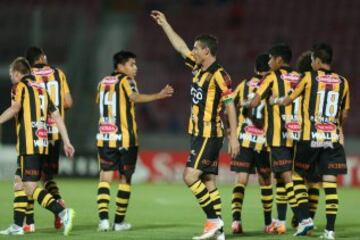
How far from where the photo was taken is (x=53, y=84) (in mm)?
11836

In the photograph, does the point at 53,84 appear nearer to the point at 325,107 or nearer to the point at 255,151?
the point at 255,151

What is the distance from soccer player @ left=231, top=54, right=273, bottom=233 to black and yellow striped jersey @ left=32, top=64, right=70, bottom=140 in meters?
2.17

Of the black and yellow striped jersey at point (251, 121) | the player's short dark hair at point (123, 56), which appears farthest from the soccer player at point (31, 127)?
the black and yellow striped jersey at point (251, 121)

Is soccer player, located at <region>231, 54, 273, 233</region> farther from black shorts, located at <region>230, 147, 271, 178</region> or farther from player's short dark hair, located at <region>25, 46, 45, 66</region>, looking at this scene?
player's short dark hair, located at <region>25, 46, 45, 66</region>

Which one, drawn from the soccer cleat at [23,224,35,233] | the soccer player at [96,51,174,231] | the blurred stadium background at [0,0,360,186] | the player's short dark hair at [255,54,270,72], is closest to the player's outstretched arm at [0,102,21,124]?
the soccer player at [96,51,174,231]

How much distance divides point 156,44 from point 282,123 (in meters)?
15.4

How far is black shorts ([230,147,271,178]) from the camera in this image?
11508mm

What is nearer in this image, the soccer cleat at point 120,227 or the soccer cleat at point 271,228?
the soccer cleat at point 271,228

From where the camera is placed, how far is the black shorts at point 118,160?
11516 mm

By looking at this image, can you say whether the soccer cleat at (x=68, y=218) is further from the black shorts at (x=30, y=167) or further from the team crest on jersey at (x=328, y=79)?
the team crest on jersey at (x=328, y=79)

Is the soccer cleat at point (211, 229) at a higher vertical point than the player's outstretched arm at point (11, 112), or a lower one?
lower

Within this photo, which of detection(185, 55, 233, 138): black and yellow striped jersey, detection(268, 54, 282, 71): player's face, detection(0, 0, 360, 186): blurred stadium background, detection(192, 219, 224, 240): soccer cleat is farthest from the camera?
detection(0, 0, 360, 186): blurred stadium background

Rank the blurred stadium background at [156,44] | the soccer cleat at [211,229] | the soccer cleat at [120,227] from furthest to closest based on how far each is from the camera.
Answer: the blurred stadium background at [156,44] < the soccer cleat at [120,227] < the soccer cleat at [211,229]

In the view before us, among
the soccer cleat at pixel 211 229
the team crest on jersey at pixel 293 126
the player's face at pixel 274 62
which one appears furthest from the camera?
the team crest on jersey at pixel 293 126
